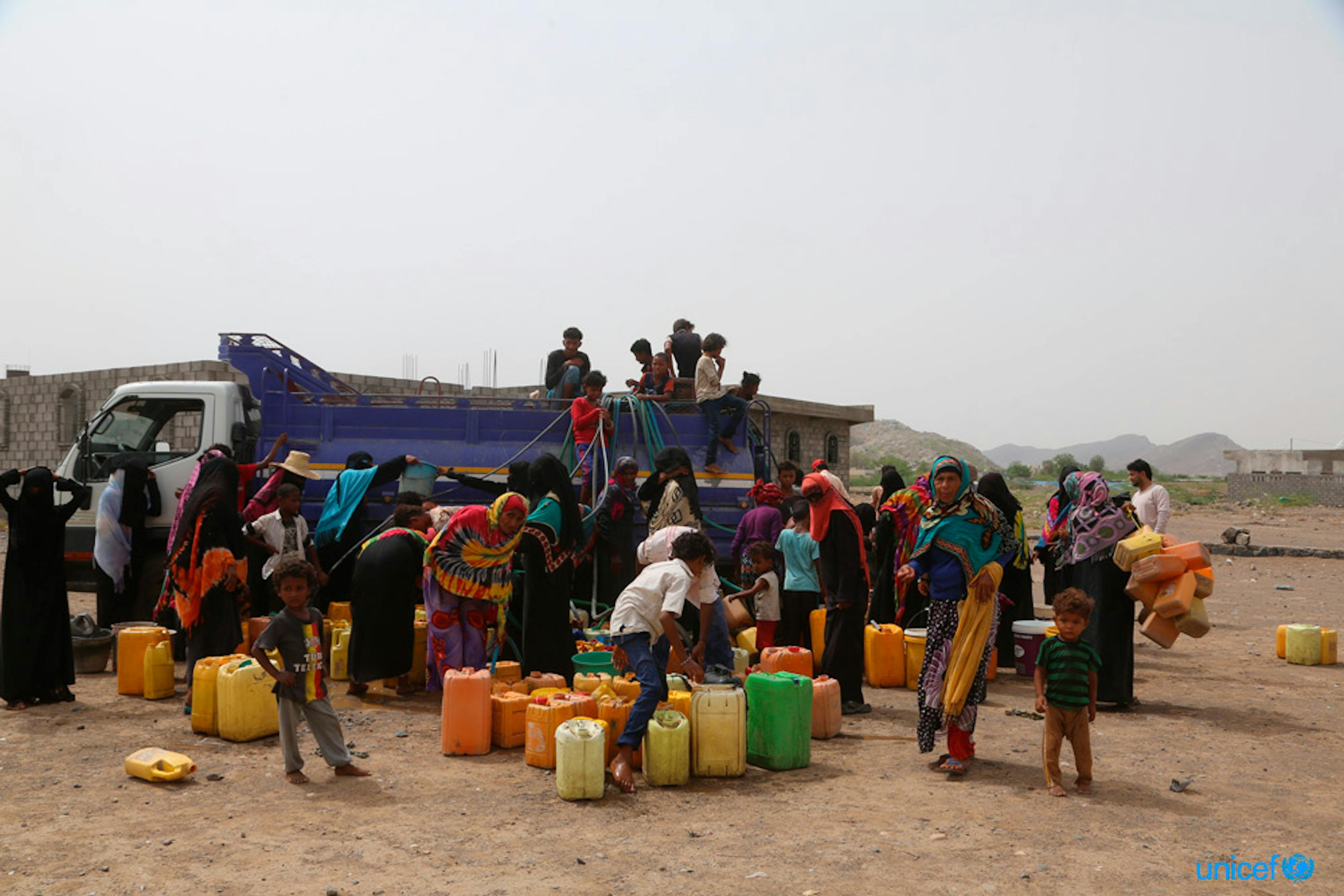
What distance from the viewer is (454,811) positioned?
16.5ft

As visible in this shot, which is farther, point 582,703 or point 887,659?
point 887,659

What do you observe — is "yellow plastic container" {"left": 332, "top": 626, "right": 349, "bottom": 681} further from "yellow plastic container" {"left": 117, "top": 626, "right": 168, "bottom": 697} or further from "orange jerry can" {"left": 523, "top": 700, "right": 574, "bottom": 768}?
"orange jerry can" {"left": 523, "top": 700, "right": 574, "bottom": 768}

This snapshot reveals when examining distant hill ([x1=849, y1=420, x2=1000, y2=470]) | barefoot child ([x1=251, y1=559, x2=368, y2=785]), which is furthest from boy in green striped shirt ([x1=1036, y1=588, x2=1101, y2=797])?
distant hill ([x1=849, y1=420, x2=1000, y2=470])

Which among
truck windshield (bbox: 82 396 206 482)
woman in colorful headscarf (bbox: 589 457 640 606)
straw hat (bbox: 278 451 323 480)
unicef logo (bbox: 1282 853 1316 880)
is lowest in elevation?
unicef logo (bbox: 1282 853 1316 880)

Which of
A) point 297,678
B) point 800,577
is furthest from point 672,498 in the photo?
point 297,678

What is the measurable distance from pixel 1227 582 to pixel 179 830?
619 inches

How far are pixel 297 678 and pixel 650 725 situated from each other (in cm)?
186

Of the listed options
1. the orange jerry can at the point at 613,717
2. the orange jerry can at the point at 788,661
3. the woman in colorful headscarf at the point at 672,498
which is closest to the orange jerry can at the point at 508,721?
the orange jerry can at the point at 613,717

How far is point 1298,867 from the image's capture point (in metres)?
4.33

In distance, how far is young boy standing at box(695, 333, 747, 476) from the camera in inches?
390

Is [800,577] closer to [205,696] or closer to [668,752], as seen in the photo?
[668,752]

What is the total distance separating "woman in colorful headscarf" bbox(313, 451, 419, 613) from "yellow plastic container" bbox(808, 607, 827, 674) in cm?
382

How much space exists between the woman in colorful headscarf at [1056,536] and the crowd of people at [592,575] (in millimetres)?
38

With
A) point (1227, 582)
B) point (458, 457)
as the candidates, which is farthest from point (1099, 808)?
point (1227, 582)
